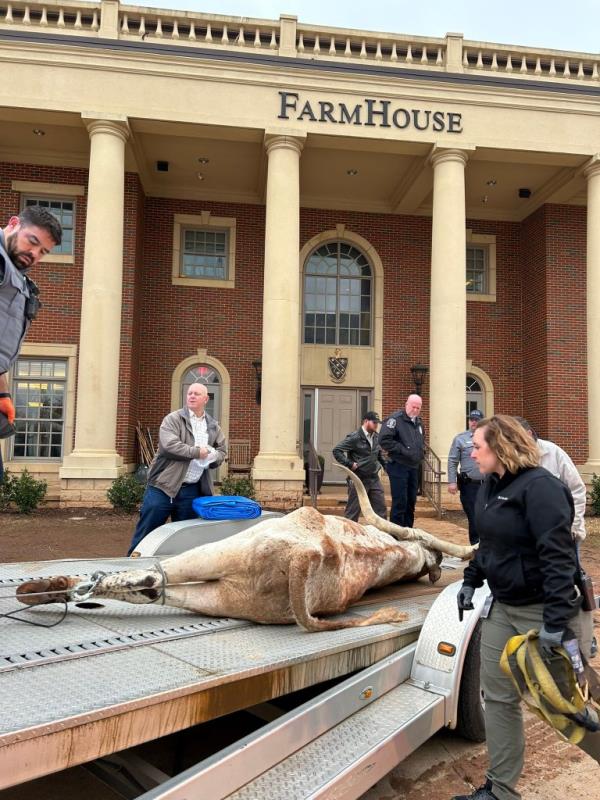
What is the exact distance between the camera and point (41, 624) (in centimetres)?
275

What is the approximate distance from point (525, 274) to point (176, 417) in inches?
557

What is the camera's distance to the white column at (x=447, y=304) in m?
13.0

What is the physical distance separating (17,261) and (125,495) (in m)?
9.73

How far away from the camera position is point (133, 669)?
2.29 meters

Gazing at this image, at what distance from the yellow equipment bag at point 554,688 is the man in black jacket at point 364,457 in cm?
521

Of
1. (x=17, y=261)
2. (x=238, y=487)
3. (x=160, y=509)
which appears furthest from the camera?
(x=238, y=487)

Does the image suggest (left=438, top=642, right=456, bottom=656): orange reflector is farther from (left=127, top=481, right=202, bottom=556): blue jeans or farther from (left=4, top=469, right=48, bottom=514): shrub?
(left=4, top=469, right=48, bottom=514): shrub

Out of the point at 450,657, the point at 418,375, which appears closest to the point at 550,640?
the point at 450,657

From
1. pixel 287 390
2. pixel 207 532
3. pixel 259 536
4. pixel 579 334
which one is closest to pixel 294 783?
pixel 259 536

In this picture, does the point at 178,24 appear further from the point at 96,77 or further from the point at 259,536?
the point at 259,536

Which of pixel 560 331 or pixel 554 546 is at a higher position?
pixel 560 331

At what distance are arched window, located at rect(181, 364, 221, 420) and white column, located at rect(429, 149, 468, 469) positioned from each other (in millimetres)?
5547

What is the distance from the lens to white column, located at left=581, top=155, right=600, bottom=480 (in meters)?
13.8

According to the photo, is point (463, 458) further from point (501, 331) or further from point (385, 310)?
point (501, 331)
